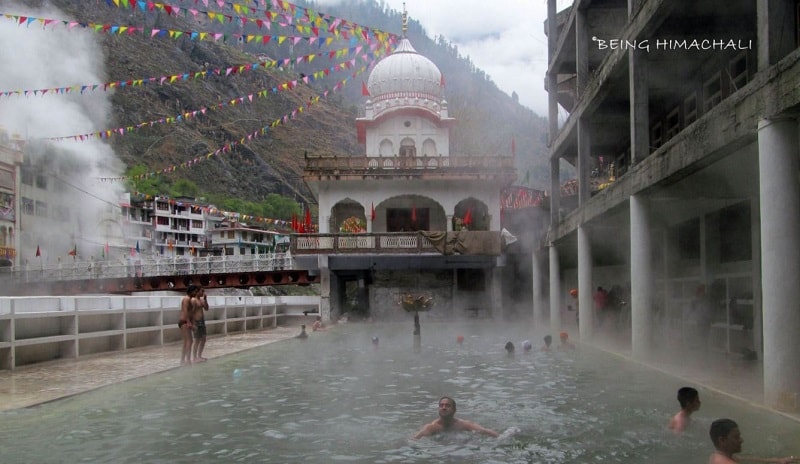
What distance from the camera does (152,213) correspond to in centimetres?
9656

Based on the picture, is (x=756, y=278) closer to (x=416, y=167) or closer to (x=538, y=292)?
(x=538, y=292)

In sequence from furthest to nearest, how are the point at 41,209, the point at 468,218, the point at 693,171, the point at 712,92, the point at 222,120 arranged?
the point at 222,120 → the point at 41,209 → the point at 468,218 → the point at 712,92 → the point at 693,171

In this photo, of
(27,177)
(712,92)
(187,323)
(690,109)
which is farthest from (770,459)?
(27,177)

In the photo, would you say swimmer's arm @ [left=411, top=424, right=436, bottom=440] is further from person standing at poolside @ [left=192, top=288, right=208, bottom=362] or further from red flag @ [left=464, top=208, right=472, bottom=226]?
red flag @ [left=464, top=208, right=472, bottom=226]

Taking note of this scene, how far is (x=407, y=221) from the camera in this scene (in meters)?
40.0

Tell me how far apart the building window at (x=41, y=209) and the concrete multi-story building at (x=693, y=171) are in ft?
165

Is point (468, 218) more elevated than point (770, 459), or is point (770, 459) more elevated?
point (468, 218)

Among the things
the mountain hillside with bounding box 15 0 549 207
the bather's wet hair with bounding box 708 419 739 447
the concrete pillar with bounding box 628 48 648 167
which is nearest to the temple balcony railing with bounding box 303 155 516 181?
the concrete pillar with bounding box 628 48 648 167

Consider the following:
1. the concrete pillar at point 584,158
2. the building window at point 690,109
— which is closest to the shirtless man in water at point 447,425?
the building window at point 690,109

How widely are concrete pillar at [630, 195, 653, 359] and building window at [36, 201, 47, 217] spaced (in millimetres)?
58520

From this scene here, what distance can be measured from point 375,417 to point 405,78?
3765cm

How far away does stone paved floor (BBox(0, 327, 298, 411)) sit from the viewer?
34.1ft

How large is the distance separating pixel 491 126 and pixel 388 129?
12318cm

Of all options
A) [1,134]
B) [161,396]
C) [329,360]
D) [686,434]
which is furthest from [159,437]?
[1,134]
